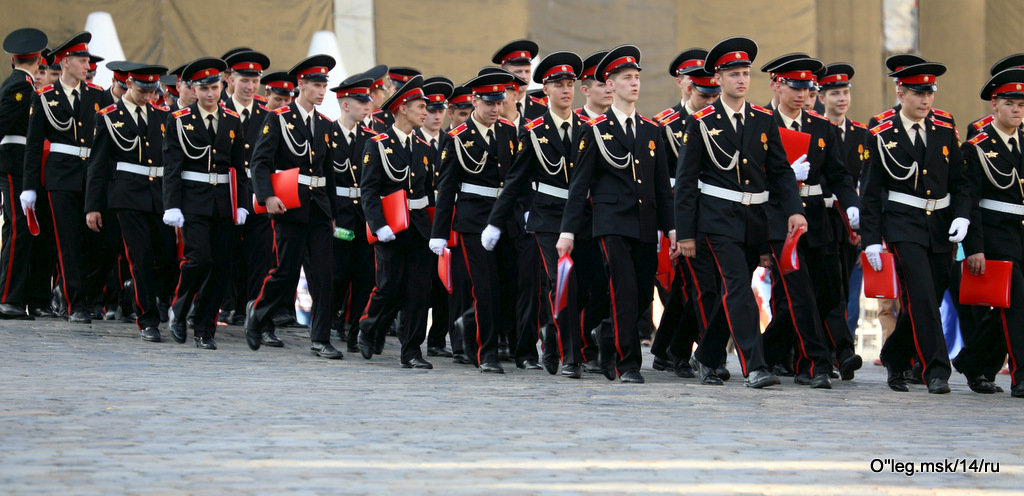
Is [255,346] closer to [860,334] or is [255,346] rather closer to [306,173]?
[306,173]

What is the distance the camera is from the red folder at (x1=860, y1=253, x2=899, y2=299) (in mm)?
8680

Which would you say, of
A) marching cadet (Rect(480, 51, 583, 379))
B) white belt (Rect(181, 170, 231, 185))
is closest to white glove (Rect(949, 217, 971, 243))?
marching cadet (Rect(480, 51, 583, 379))

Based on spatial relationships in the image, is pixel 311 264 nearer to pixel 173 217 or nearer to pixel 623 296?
pixel 173 217

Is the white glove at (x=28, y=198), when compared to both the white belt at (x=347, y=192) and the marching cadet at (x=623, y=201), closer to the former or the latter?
the white belt at (x=347, y=192)

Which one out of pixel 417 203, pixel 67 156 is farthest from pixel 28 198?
pixel 417 203

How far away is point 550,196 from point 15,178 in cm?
481

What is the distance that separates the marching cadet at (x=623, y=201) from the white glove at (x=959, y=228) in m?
1.61

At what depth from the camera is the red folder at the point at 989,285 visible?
868cm

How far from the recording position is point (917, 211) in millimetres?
8680

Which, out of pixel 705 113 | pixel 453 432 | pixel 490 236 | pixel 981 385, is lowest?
pixel 453 432

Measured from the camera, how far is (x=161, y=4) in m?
18.0

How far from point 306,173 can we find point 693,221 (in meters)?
2.89

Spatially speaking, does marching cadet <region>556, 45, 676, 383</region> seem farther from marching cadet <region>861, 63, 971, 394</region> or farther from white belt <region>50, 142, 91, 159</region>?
white belt <region>50, 142, 91, 159</region>

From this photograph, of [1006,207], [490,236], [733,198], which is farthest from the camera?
[490,236]
